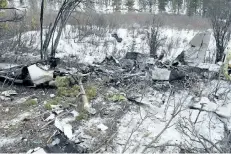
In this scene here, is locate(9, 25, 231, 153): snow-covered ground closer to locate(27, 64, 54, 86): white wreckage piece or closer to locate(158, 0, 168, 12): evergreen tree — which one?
locate(27, 64, 54, 86): white wreckage piece

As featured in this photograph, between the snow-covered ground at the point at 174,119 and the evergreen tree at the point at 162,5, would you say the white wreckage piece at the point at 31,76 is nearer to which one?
the snow-covered ground at the point at 174,119

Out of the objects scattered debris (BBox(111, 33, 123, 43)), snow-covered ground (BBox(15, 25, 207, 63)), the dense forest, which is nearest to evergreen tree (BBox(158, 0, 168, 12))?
the dense forest

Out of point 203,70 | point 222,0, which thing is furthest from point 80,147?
point 222,0

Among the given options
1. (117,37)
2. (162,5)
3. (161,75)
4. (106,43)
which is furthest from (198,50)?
(162,5)

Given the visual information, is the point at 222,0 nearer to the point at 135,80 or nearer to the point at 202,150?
the point at 135,80

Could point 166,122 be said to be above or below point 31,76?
below

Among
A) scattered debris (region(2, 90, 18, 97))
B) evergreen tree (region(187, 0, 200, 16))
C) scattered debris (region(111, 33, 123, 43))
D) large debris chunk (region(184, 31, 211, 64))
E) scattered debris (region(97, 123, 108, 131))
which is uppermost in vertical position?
evergreen tree (region(187, 0, 200, 16))

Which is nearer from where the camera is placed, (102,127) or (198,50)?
(102,127)

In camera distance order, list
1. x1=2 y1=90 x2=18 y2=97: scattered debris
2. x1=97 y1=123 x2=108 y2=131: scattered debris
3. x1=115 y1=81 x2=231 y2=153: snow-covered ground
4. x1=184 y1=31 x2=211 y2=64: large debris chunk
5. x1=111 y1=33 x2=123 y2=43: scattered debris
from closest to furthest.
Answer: x1=115 y1=81 x2=231 y2=153: snow-covered ground < x1=97 y1=123 x2=108 y2=131: scattered debris < x1=2 y1=90 x2=18 y2=97: scattered debris < x1=184 y1=31 x2=211 y2=64: large debris chunk < x1=111 y1=33 x2=123 y2=43: scattered debris

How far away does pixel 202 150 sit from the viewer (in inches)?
155

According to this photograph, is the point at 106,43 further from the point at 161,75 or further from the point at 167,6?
the point at 167,6

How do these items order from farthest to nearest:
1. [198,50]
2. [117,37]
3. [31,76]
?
[117,37], [198,50], [31,76]

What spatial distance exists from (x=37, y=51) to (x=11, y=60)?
2.68 meters

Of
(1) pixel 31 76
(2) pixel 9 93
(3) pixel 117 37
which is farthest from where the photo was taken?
(3) pixel 117 37
